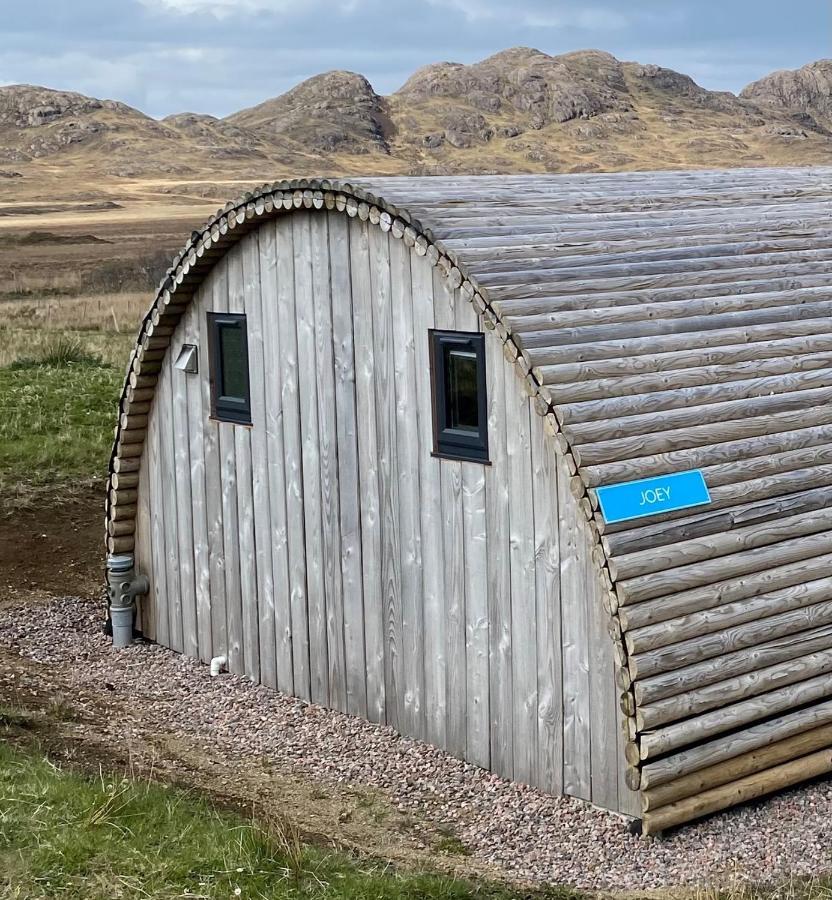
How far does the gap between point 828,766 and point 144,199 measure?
118 metres

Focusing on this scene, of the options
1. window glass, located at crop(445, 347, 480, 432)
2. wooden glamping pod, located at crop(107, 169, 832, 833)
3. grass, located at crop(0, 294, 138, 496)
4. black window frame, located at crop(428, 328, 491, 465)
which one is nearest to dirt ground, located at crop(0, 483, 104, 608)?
grass, located at crop(0, 294, 138, 496)

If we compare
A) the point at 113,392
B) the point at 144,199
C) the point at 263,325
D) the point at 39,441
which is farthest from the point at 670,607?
the point at 144,199

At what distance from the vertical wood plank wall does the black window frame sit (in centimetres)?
7

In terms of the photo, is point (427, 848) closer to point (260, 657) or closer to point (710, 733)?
point (710, 733)

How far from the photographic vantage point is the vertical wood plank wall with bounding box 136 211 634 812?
912 centimetres

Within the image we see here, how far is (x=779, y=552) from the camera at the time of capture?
889 centimetres

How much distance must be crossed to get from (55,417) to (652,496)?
13710 mm

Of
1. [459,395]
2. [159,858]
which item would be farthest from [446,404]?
[159,858]

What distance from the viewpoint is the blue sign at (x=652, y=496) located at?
8.30 m

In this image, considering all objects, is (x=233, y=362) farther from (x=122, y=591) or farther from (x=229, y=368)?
(x=122, y=591)

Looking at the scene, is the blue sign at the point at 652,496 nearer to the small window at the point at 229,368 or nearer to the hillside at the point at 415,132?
the small window at the point at 229,368

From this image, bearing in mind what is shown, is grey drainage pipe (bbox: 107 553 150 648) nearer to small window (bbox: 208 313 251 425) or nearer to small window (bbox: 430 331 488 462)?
small window (bbox: 208 313 251 425)

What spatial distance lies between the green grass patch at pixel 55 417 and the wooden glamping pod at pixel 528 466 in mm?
6195

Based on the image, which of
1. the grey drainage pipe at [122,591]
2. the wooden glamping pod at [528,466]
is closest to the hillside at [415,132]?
the grey drainage pipe at [122,591]
